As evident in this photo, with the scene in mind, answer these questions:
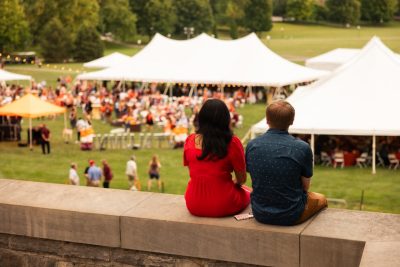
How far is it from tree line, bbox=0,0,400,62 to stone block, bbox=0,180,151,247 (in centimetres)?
6615

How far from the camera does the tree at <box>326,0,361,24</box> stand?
103637mm

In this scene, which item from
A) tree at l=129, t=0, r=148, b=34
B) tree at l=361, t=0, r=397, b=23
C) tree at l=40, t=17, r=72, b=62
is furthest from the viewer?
tree at l=361, t=0, r=397, b=23

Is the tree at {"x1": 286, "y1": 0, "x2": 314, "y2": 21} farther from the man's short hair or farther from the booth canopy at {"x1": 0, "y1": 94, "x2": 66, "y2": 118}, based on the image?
the man's short hair

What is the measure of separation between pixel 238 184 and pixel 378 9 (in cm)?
10264

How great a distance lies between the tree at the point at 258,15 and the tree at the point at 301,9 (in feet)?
35.8

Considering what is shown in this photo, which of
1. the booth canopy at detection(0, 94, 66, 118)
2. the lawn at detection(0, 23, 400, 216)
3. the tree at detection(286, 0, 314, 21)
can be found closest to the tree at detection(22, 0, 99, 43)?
the tree at detection(286, 0, 314, 21)

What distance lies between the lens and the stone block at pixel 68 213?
472 cm

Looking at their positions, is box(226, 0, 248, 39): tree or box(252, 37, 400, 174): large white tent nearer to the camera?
box(252, 37, 400, 174): large white tent

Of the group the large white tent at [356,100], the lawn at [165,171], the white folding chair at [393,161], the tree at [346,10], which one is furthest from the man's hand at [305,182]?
the tree at [346,10]

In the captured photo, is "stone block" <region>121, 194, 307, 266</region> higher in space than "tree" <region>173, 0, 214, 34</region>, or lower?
lower

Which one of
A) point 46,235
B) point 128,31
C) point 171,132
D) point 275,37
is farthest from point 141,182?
point 275,37

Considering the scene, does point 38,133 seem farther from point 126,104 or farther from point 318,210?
point 318,210

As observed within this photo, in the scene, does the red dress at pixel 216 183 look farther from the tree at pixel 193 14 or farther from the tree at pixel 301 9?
the tree at pixel 301 9

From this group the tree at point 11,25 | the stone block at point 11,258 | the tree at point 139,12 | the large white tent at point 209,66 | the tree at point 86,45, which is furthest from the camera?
the tree at point 139,12
